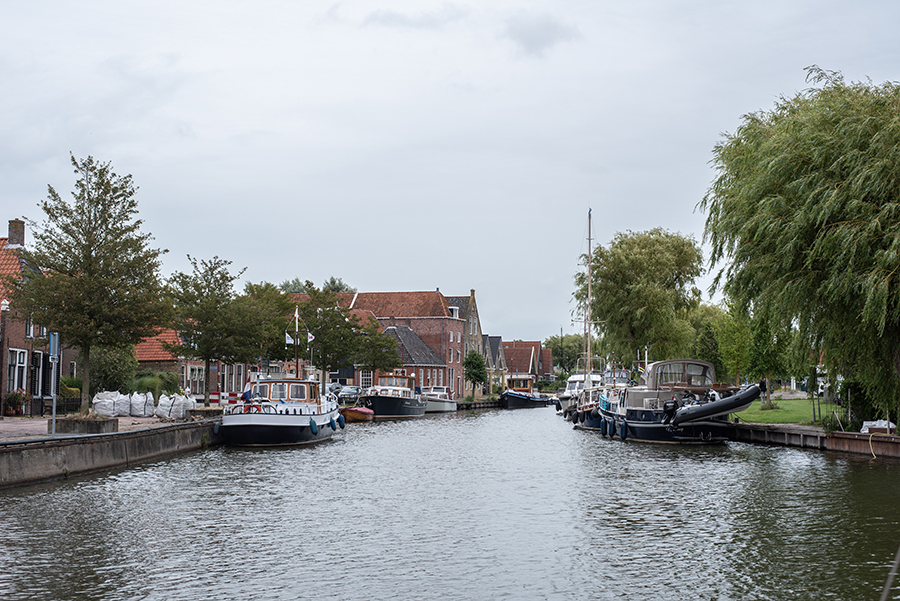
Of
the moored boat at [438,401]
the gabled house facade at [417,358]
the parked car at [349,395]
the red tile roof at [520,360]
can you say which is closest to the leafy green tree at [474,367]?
the gabled house facade at [417,358]

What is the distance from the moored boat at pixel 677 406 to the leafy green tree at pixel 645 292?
9.84 meters

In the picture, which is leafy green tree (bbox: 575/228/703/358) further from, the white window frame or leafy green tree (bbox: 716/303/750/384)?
the white window frame

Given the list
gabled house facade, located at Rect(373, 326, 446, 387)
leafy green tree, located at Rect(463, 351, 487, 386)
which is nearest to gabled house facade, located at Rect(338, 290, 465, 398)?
leafy green tree, located at Rect(463, 351, 487, 386)

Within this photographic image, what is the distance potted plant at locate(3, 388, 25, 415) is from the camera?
36531 millimetres

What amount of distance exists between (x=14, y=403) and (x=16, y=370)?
6.75 ft

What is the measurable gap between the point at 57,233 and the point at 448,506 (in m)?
18.5

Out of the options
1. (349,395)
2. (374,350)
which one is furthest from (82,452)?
(349,395)

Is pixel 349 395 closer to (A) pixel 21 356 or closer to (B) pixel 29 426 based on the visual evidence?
(A) pixel 21 356

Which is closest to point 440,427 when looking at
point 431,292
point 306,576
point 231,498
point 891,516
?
point 231,498

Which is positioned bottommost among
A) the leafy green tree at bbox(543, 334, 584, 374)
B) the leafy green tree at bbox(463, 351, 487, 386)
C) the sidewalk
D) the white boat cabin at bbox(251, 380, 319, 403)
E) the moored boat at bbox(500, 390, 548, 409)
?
the moored boat at bbox(500, 390, 548, 409)

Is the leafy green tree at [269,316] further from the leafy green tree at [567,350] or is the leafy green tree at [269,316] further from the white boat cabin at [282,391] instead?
the leafy green tree at [567,350]

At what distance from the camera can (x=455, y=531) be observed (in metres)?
16.7

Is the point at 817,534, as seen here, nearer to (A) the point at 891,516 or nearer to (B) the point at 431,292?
(A) the point at 891,516

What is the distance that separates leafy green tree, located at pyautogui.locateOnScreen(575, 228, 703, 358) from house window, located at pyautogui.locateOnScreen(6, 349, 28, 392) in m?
32.5
